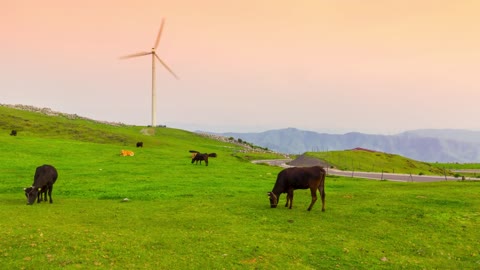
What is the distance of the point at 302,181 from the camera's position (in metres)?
22.9

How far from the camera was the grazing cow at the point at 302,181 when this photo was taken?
22641 mm

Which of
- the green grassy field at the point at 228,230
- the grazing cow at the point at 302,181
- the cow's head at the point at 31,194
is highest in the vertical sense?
the grazing cow at the point at 302,181

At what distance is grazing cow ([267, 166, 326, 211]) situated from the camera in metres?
22.6

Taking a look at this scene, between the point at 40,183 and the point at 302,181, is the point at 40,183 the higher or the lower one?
the lower one

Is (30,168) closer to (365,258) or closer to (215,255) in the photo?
(215,255)

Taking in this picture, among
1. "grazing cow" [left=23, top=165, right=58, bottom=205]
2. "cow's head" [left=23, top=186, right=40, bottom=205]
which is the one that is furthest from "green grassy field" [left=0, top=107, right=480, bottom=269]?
"grazing cow" [left=23, top=165, right=58, bottom=205]

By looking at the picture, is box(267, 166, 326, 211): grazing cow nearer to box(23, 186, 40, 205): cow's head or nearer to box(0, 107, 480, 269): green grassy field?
box(0, 107, 480, 269): green grassy field

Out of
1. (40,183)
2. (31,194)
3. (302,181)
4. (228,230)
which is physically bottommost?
(228,230)

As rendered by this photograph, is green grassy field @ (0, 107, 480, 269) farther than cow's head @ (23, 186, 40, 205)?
No

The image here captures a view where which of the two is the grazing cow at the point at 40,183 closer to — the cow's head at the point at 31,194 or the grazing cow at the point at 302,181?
the cow's head at the point at 31,194

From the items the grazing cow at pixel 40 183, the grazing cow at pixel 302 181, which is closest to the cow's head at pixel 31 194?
the grazing cow at pixel 40 183

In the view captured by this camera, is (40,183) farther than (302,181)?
Yes

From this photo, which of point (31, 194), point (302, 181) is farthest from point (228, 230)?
point (31, 194)

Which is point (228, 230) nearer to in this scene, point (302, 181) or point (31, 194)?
point (302, 181)
